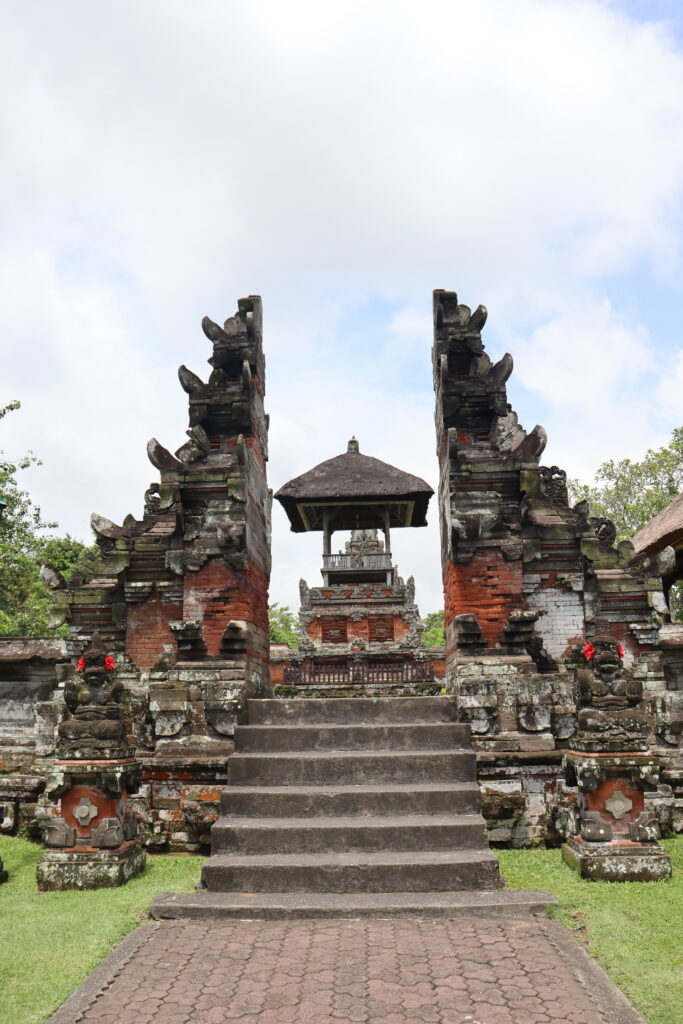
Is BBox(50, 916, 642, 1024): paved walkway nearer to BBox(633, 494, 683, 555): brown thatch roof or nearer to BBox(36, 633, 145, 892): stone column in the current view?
BBox(36, 633, 145, 892): stone column

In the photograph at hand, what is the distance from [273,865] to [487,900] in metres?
1.47

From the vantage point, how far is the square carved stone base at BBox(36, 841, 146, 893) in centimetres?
517

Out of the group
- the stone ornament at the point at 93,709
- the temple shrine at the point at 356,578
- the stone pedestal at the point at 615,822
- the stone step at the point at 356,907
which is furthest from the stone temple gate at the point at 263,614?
the temple shrine at the point at 356,578

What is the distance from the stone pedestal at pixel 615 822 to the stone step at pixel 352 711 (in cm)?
157

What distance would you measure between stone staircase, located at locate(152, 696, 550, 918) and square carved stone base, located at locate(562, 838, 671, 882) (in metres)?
0.61

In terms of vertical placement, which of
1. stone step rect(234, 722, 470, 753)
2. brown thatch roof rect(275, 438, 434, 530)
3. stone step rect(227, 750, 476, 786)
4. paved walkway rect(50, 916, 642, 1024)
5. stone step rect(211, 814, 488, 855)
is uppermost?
brown thatch roof rect(275, 438, 434, 530)

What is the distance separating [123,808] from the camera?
218 inches

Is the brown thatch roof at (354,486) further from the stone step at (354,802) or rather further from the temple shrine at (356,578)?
the stone step at (354,802)

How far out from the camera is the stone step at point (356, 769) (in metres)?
5.94

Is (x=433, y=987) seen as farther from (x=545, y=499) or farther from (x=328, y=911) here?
(x=545, y=499)

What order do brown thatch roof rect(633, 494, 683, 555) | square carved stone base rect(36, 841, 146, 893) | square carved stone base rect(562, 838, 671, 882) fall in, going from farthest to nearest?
brown thatch roof rect(633, 494, 683, 555) < square carved stone base rect(36, 841, 146, 893) < square carved stone base rect(562, 838, 671, 882)

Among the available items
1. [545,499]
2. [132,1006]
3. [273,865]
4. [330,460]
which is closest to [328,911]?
[273,865]

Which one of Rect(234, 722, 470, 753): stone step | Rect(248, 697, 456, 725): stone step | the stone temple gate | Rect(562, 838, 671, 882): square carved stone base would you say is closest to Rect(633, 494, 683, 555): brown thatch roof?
the stone temple gate

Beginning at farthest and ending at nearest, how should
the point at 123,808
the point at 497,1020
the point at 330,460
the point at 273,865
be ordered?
the point at 330,460, the point at 123,808, the point at 273,865, the point at 497,1020
